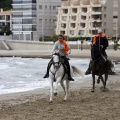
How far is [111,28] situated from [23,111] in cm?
8755

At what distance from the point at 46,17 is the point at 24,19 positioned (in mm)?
5915

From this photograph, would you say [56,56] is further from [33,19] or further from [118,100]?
[33,19]

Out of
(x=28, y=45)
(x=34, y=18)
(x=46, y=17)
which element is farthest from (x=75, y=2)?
(x=28, y=45)

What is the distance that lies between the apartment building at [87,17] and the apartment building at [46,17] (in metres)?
6.36

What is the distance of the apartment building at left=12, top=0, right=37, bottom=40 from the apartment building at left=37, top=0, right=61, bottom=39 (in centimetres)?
130

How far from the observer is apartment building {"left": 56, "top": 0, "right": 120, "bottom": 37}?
9823cm

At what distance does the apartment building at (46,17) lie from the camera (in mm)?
111512

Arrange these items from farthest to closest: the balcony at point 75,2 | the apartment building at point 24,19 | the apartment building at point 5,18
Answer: the apartment building at point 5,18 < the apartment building at point 24,19 < the balcony at point 75,2

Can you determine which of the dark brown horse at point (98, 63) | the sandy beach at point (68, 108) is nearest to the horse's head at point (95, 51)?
the dark brown horse at point (98, 63)

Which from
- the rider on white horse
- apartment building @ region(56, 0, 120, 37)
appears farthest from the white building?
→ the rider on white horse

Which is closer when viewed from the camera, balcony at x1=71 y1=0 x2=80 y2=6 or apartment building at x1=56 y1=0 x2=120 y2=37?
apartment building at x1=56 y1=0 x2=120 y2=37

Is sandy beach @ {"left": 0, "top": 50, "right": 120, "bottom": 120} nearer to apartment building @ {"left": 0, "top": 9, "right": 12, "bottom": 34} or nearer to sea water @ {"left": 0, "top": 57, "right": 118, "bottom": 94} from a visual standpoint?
sea water @ {"left": 0, "top": 57, "right": 118, "bottom": 94}

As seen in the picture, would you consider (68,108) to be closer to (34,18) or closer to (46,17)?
(46,17)

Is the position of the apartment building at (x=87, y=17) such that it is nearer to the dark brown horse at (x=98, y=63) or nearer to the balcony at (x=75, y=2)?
the balcony at (x=75, y=2)
